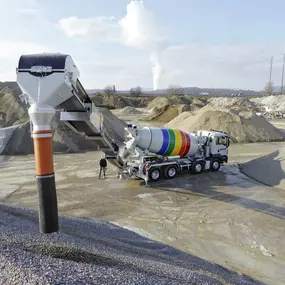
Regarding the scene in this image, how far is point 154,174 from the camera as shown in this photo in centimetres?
1493

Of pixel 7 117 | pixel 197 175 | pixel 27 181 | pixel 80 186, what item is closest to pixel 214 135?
pixel 197 175

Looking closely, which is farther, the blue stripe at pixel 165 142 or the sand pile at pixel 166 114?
the sand pile at pixel 166 114

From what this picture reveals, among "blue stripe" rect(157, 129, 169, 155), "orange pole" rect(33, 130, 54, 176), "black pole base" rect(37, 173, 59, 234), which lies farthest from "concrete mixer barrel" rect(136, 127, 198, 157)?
"orange pole" rect(33, 130, 54, 176)

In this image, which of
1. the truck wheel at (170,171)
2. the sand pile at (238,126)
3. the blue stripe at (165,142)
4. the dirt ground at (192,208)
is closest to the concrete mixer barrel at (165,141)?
the blue stripe at (165,142)

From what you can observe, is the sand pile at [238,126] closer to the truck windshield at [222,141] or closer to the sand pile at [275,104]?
the truck windshield at [222,141]

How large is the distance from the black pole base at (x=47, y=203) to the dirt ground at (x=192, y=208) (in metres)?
4.37

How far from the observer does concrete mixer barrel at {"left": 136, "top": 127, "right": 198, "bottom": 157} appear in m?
14.7

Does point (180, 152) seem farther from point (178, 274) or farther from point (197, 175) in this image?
point (178, 274)

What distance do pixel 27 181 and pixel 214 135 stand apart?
31.5 feet

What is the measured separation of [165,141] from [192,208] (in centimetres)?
414

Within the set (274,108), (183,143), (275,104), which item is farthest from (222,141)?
(275,104)

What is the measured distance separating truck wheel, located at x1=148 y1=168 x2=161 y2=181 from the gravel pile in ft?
25.2

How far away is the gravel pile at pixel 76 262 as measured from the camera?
136 inches

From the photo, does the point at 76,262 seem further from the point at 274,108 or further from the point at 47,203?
the point at 274,108
